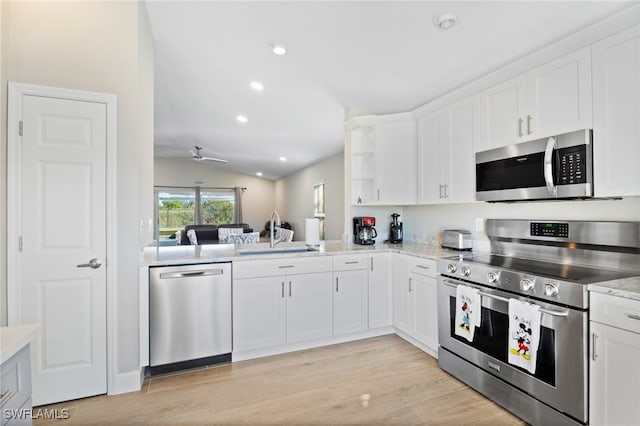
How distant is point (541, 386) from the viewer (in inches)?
70.2

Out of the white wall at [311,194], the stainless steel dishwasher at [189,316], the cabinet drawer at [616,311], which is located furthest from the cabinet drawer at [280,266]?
the white wall at [311,194]

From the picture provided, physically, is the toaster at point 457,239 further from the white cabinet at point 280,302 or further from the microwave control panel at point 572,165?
the white cabinet at point 280,302

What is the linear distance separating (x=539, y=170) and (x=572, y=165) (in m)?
0.20

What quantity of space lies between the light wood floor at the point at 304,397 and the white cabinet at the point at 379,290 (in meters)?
0.48

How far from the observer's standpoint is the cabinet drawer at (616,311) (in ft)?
4.71

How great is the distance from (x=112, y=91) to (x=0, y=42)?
0.60 m

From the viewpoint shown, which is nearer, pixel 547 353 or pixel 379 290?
pixel 547 353

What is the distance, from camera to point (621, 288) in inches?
59.1

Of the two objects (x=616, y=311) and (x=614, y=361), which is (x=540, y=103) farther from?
(x=614, y=361)

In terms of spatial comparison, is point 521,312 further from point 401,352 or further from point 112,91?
point 112,91

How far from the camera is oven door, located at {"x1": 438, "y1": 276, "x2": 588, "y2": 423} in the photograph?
162cm

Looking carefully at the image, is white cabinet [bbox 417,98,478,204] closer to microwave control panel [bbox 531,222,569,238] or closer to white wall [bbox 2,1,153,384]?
microwave control panel [bbox 531,222,569,238]

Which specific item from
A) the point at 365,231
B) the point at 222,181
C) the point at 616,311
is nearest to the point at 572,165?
the point at 616,311

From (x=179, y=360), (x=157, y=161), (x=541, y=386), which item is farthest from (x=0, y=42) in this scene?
(x=157, y=161)
